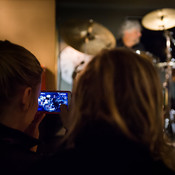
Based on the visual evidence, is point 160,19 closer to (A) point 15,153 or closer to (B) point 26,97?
(B) point 26,97

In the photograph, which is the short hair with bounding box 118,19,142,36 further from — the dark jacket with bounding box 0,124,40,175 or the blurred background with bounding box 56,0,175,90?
the dark jacket with bounding box 0,124,40,175

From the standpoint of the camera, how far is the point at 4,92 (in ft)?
1.71

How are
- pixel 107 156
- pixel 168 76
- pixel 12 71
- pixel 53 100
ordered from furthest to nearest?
pixel 168 76 → pixel 53 100 → pixel 12 71 → pixel 107 156

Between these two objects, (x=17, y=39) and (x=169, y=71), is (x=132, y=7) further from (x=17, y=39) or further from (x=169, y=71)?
(x=17, y=39)

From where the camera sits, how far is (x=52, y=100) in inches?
30.8

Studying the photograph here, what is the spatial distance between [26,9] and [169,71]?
1.48 meters

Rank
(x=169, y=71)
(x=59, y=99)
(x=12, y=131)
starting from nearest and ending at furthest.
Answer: (x=12, y=131)
(x=59, y=99)
(x=169, y=71)

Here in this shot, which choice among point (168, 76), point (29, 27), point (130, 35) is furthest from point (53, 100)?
point (130, 35)

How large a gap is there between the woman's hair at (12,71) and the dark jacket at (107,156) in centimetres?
25

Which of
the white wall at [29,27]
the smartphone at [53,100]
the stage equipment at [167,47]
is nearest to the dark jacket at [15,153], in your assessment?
the smartphone at [53,100]

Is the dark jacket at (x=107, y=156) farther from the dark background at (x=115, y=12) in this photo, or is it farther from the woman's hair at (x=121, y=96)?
the dark background at (x=115, y=12)

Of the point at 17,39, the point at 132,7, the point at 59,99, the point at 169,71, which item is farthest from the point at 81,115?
the point at 132,7

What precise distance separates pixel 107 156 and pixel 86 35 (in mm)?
1421

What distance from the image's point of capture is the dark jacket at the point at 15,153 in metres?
0.43
